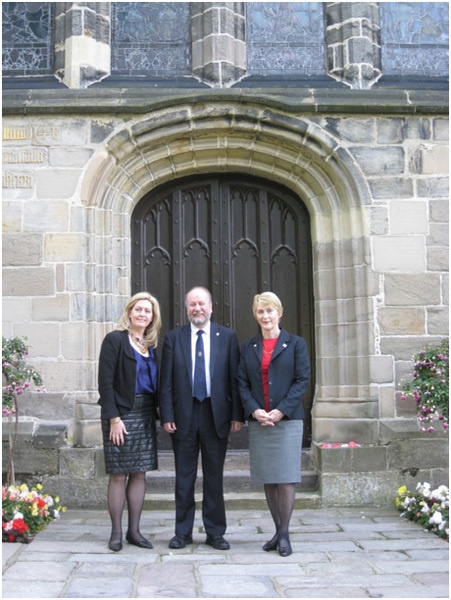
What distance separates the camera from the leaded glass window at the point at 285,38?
6.75 m

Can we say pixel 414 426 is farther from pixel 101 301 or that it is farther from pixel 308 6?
pixel 308 6

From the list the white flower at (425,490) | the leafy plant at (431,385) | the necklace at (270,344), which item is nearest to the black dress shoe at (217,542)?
the necklace at (270,344)

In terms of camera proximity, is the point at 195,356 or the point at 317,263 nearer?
the point at 195,356

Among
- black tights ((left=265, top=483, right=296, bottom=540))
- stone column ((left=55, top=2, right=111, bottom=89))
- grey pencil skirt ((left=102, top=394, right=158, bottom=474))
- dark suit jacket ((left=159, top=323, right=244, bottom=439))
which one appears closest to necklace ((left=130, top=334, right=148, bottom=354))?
dark suit jacket ((left=159, top=323, right=244, bottom=439))

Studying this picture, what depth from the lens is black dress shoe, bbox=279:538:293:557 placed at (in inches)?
161

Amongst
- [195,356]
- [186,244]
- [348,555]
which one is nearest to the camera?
[348,555]

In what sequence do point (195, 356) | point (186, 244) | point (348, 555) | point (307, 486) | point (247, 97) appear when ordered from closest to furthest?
point (348, 555) → point (195, 356) → point (307, 486) → point (247, 97) → point (186, 244)

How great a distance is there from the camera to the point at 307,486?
5.80 m

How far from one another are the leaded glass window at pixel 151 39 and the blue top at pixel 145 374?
3455 mm

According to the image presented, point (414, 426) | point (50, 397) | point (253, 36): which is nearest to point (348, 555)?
point (414, 426)

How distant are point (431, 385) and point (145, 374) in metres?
2.36

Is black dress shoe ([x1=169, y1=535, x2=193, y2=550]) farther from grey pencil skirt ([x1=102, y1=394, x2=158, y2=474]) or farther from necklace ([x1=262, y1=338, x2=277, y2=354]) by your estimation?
necklace ([x1=262, y1=338, x2=277, y2=354])

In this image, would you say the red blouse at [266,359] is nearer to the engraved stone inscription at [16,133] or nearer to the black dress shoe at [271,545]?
the black dress shoe at [271,545]

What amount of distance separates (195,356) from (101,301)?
200 cm
